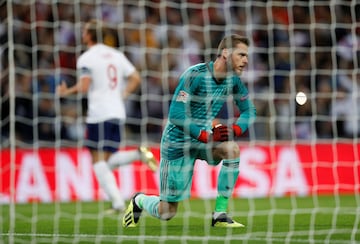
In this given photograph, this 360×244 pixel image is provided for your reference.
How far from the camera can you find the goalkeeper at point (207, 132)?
267 inches

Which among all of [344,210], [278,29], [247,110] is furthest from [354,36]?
[247,110]

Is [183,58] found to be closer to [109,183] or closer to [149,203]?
[109,183]

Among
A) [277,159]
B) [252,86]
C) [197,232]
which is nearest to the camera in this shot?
[197,232]

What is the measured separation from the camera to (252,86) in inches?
495

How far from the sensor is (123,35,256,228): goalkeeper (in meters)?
6.78

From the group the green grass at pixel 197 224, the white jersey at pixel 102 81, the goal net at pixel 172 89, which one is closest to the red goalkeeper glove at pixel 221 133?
the green grass at pixel 197 224

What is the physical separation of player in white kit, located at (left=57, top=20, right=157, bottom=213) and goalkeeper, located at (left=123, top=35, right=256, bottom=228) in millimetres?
1875

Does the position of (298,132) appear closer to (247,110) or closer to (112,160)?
(112,160)

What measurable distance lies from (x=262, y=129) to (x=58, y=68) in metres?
2.86

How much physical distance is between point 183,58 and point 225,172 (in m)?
5.74

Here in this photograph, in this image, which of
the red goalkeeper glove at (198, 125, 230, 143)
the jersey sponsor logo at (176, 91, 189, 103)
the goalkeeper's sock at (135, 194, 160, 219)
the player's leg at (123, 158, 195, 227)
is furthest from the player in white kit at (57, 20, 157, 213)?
the jersey sponsor logo at (176, 91, 189, 103)

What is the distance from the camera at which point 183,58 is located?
12.5 meters

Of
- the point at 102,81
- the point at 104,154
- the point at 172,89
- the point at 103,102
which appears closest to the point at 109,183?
the point at 104,154

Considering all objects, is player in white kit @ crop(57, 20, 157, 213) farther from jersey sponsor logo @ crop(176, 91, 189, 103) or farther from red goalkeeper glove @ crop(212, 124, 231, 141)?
jersey sponsor logo @ crop(176, 91, 189, 103)
